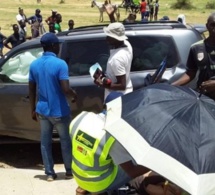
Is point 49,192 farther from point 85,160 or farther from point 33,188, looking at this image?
point 85,160

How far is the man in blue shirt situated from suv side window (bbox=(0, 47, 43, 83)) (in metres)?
1.20

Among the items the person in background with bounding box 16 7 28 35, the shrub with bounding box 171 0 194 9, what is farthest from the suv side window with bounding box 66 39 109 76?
the shrub with bounding box 171 0 194 9

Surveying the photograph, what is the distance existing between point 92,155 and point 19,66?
3.08 m

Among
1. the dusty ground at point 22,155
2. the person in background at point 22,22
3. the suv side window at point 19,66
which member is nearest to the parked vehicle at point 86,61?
the suv side window at point 19,66

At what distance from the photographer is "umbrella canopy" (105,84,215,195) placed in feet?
10.1

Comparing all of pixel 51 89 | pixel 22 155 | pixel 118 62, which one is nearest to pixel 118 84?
pixel 118 62

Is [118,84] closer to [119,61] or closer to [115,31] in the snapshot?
[119,61]

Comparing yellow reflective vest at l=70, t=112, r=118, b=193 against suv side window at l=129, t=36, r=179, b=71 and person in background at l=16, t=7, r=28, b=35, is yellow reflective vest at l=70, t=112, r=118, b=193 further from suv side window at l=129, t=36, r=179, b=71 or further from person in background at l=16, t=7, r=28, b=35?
person in background at l=16, t=7, r=28, b=35

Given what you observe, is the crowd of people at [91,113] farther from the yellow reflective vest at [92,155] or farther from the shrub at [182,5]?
the shrub at [182,5]

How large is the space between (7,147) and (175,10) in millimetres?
30885

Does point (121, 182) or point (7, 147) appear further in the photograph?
point (7, 147)

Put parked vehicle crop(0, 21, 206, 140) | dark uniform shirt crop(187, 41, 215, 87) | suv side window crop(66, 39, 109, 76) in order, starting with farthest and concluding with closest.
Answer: suv side window crop(66, 39, 109, 76) < parked vehicle crop(0, 21, 206, 140) < dark uniform shirt crop(187, 41, 215, 87)

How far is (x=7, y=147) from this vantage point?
291 inches

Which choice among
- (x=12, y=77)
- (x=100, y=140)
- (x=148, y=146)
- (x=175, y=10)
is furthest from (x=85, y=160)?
(x=175, y=10)
